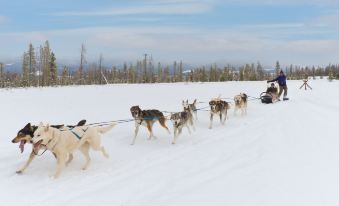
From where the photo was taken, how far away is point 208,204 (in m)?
5.05

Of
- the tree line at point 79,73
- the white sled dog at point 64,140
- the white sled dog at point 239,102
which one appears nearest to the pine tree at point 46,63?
the tree line at point 79,73

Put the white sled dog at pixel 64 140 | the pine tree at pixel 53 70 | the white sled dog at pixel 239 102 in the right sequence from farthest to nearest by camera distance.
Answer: the pine tree at pixel 53 70
the white sled dog at pixel 239 102
the white sled dog at pixel 64 140

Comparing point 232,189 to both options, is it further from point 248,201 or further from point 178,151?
point 178,151

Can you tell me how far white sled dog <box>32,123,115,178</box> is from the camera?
646 cm

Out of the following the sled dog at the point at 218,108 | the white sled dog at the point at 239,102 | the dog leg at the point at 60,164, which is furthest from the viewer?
the white sled dog at the point at 239,102

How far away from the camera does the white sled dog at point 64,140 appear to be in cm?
646

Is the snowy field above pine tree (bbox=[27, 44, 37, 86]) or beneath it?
beneath

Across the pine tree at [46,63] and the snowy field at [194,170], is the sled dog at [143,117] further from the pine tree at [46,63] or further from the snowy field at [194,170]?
the pine tree at [46,63]

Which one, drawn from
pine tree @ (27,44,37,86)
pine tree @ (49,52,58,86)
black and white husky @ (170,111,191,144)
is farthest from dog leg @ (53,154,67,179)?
pine tree @ (27,44,37,86)

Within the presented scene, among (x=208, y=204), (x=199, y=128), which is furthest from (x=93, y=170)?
(x=199, y=128)

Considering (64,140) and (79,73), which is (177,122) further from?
(79,73)

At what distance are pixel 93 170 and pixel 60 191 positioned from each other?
1.20 metres

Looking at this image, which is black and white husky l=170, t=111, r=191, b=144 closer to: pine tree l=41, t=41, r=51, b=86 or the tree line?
the tree line

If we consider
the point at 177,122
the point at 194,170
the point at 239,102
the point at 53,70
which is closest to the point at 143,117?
the point at 177,122
